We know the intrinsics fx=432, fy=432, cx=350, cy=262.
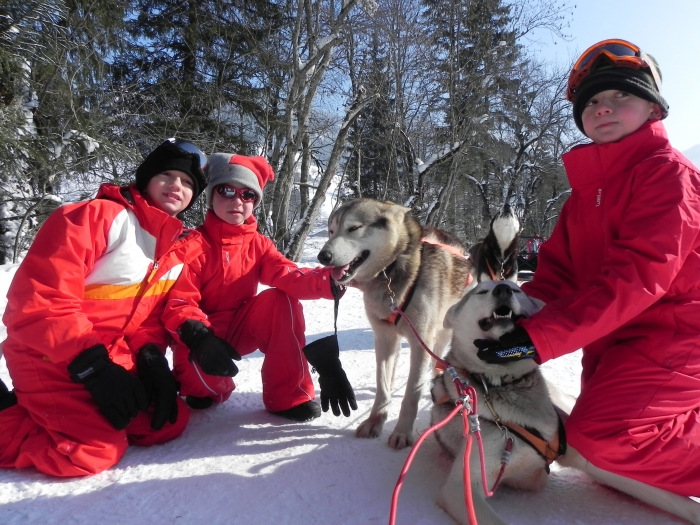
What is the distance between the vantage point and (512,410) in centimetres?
152

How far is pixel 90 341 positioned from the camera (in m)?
1.71

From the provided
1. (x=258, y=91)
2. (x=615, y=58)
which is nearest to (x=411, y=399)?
(x=615, y=58)

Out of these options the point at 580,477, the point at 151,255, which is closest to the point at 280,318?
the point at 151,255

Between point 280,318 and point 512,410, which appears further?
point 280,318

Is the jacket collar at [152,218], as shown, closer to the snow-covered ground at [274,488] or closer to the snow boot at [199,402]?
the snow boot at [199,402]

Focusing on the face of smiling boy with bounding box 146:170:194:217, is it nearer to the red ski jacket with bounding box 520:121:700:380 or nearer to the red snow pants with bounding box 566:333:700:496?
the red ski jacket with bounding box 520:121:700:380

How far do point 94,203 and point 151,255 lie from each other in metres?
0.34

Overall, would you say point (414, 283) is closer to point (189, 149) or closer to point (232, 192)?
point (232, 192)

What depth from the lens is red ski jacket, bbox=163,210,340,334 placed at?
2.33m

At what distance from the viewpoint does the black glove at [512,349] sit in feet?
4.65

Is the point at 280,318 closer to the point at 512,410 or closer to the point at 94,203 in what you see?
the point at 94,203

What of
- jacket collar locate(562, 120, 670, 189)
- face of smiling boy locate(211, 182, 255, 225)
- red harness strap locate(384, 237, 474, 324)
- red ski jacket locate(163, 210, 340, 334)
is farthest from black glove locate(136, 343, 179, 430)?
jacket collar locate(562, 120, 670, 189)

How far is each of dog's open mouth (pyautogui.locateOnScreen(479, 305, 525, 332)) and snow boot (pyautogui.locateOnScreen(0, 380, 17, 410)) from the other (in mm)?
1995

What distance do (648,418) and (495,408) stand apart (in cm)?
47
